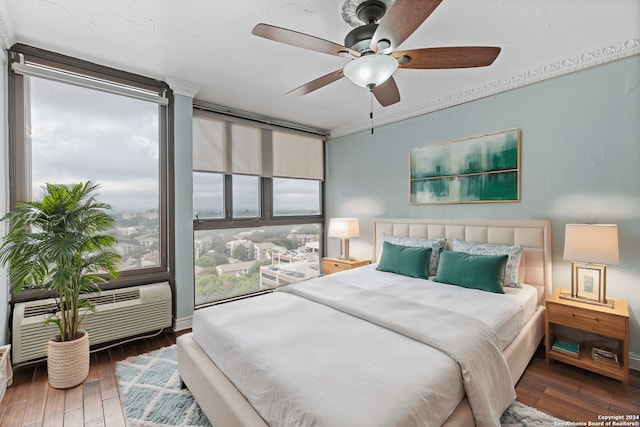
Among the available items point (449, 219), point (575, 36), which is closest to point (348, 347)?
point (449, 219)

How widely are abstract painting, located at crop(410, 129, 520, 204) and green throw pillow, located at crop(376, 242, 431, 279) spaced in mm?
784

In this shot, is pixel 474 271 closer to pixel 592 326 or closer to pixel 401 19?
pixel 592 326

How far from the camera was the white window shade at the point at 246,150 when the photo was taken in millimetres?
3770

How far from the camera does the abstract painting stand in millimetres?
2906

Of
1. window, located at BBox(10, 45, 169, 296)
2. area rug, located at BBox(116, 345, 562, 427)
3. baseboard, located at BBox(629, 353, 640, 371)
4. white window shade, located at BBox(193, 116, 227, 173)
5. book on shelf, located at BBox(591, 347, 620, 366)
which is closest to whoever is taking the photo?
area rug, located at BBox(116, 345, 562, 427)

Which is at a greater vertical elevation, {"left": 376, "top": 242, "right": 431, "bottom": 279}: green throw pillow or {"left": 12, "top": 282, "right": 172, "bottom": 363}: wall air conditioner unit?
{"left": 376, "top": 242, "right": 431, "bottom": 279}: green throw pillow

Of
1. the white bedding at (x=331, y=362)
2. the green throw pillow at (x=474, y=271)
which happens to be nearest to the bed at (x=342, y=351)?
the white bedding at (x=331, y=362)

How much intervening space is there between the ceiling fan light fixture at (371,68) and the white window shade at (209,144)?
2.34 metres

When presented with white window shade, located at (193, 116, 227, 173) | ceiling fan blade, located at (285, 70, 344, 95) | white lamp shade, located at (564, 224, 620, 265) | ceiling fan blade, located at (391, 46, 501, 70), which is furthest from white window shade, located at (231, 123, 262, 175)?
white lamp shade, located at (564, 224, 620, 265)

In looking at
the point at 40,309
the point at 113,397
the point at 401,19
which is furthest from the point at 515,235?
the point at 40,309

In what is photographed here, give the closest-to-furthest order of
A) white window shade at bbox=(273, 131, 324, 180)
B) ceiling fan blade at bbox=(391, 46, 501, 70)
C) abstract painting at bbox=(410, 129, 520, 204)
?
ceiling fan blade at bbox=(391, 46, 501, 70), abstract painting at bbox=(410, 129, 520, 204), white window shade at bbox=(273, 131, 324, 180)

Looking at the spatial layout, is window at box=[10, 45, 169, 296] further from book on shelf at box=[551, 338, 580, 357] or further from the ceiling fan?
book on shelf at box=[551, 338, 580, 357]

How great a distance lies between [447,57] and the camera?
176 centimetres

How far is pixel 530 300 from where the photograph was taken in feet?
7.89
